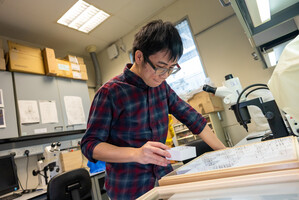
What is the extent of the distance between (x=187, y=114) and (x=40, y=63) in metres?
2.47

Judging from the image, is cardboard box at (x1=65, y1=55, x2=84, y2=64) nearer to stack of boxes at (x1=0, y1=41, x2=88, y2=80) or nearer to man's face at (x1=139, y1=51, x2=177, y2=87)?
stack of boxes at (x1=0, y1=41, x2=88, y2=80)

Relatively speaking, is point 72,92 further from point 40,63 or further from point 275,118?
point 275,118

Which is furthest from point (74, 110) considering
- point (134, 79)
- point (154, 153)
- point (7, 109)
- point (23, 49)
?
point (154, 153)

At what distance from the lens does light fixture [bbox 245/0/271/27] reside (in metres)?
0.91

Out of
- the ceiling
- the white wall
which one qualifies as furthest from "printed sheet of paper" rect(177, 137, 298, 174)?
the ceiling

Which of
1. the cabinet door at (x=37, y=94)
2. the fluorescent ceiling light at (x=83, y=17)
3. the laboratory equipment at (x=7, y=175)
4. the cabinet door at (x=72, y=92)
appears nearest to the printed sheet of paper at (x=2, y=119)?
the cabinet door at (x=37, y=94)

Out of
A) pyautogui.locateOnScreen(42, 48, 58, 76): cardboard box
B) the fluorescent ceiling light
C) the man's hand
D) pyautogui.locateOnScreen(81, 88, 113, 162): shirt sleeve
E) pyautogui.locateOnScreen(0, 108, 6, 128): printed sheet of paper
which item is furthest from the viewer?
the fluorescent ceiling light

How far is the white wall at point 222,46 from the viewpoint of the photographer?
9.00ft

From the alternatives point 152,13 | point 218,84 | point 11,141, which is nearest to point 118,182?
point 11,141

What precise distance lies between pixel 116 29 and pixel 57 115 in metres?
1.89

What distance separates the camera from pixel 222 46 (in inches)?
116

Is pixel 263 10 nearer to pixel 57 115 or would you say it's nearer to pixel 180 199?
pixel 180 199

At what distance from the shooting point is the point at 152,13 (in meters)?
3.51

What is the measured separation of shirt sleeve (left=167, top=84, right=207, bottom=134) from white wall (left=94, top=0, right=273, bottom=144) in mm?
1939
